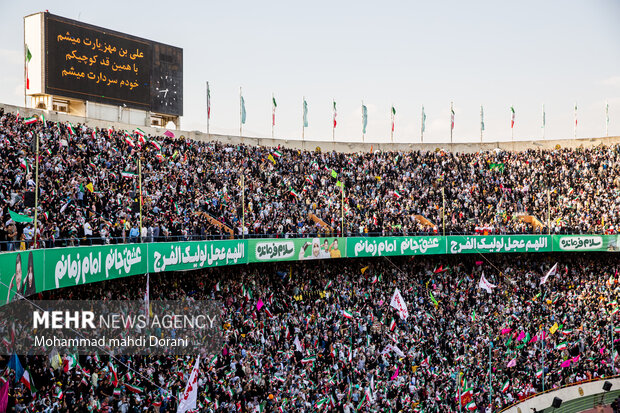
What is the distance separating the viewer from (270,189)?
28031 millimetres

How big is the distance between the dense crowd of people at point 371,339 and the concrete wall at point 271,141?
8.03m

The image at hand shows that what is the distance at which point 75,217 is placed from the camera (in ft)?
55.7

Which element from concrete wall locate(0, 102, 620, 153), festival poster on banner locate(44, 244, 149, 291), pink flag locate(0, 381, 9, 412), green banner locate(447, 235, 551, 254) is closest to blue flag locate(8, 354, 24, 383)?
pink flag locate(0, 381, 9, 412)

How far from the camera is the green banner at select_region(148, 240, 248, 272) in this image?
18.9m

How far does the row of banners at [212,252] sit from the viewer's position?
12.8 metres

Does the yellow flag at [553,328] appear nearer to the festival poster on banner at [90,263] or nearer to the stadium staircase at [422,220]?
the stadium staircase at [422,220]

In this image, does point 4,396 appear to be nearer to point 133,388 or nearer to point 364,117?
point 133,388

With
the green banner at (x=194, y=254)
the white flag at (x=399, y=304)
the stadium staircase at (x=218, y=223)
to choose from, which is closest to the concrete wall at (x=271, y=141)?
the stadium staircase at (x=218, y=223)

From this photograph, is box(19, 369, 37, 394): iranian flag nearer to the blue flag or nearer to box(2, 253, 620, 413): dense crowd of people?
box(2, 253, 620, 413): dense crowd of people

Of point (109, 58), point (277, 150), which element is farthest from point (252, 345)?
point (109, 58)

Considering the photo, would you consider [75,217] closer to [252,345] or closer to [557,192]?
[252,345]

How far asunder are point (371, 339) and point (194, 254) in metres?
9.52

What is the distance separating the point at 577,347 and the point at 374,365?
1167cm

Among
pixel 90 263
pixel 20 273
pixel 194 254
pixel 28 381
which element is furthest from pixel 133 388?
pixel 194 254
